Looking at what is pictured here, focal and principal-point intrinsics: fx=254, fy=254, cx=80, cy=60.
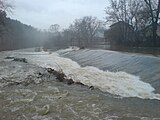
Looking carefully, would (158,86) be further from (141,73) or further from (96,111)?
(96,111)

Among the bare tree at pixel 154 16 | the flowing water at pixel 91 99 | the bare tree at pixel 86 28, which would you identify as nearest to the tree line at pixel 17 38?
the bare tree at pixel 86 28

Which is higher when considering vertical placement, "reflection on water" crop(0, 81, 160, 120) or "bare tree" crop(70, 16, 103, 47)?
→ "bare tree" crop(70, 16, 103, 47)

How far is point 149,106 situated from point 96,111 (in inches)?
88.8

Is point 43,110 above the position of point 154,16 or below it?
below

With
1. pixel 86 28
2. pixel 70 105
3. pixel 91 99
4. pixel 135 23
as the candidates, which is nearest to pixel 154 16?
pixel 135 23

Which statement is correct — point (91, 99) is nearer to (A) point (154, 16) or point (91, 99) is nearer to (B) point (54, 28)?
(A) point (154, 16)

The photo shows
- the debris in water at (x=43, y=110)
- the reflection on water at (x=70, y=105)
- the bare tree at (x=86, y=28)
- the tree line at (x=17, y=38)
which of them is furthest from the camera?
the bare tree at (x=86, y=28)

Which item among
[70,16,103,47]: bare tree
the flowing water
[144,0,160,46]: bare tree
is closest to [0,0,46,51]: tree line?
[70,16,103,47]: bare tree

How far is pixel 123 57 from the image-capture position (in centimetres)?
2444

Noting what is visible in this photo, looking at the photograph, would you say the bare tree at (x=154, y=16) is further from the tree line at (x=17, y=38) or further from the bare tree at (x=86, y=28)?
the bare tree at (x=86, y=28)

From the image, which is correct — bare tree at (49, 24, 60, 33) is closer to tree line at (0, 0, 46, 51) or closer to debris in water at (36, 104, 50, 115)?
tree line at (0, 0, 46, 51)

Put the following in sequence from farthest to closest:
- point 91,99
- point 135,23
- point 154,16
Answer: point 135,23 → point 154,16 → point 91,99

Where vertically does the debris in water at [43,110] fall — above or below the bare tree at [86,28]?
below

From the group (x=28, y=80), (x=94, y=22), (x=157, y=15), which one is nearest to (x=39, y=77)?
(x=28, y=80)
